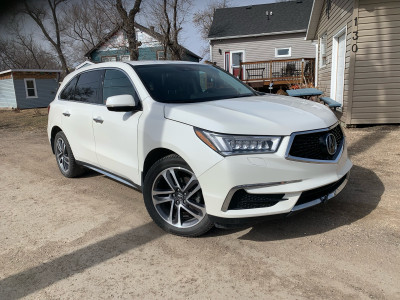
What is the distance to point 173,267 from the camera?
271 cm

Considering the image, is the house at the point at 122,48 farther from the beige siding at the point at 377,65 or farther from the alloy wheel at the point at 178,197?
the alloy wheel at the point at 178,197

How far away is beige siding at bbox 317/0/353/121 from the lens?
8.66 metres

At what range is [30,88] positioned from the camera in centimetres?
2552

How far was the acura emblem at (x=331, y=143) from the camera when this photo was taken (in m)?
2.94

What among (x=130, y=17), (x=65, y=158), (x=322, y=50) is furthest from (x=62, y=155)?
(x=130, y=17)

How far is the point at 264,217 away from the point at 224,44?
71.6 ft

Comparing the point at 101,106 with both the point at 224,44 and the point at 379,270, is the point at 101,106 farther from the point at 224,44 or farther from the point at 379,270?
the point at 224,44

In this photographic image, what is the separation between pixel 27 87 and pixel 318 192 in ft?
88.7

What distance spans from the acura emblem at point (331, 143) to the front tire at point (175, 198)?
3.92ft

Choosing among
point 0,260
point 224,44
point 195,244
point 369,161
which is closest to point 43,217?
point 0,260

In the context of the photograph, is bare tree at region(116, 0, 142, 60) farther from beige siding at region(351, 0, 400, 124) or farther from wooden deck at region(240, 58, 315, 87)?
beige siding at region(351, 0, 400, 124)

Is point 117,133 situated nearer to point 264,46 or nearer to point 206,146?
point 206,146

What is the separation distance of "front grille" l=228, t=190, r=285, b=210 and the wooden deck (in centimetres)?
1365

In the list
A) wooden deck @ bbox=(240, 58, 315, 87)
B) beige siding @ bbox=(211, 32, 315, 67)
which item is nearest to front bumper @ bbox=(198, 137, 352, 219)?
wooden deck @ bbox=(240, 58, 315, 87)
